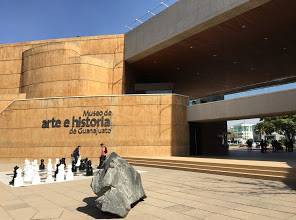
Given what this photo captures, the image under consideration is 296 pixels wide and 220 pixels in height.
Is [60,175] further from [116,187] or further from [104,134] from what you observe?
[104,134]

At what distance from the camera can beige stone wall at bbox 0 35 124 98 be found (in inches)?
1250

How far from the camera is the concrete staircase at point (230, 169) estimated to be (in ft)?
48.1

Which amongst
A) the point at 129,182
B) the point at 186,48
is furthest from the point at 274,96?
the point at 129,182

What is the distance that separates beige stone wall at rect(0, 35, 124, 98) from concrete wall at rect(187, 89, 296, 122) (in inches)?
411

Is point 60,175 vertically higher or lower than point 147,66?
lower

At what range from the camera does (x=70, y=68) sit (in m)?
31.9

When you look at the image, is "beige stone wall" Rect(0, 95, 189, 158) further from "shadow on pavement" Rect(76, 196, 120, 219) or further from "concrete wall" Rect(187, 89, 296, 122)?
"shadow on pavement" Rect(76, 196, 120, 219)

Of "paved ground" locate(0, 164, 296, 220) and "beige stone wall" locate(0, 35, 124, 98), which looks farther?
"beige stone wall" locate(0, 35, 124, 98)

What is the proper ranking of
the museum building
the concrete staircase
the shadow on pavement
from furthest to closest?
the museum building
the concrete staircase
the shadow on pavement

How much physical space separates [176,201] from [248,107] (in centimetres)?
1446

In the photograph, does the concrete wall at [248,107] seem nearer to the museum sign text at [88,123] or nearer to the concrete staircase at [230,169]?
the concrete staircase at [230,169]

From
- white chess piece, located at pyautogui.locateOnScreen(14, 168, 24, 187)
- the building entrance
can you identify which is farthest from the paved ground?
the building entrance

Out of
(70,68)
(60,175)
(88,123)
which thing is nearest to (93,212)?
(60,175)

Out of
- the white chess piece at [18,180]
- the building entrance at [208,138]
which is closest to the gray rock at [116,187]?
the white chess piece at [18,180]
